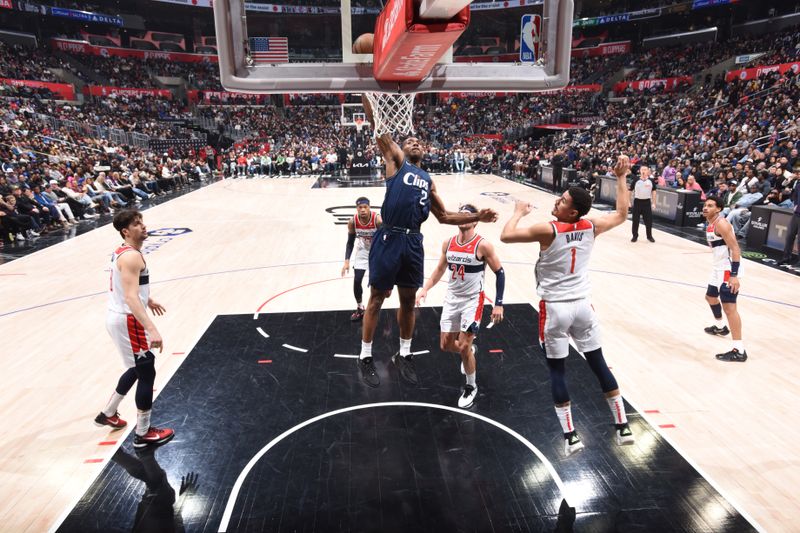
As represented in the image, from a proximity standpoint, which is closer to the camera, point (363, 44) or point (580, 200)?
point (580, 200)

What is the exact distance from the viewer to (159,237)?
12.1m

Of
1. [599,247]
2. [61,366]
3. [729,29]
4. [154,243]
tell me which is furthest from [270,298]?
[729,29]

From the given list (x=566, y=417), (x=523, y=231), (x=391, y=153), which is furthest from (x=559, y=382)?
(x=391, y=153)

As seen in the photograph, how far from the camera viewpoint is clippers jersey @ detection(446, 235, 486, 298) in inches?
181

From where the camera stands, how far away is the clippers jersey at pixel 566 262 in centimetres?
351

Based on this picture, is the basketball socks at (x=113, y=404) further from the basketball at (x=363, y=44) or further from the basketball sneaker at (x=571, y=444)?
the basketball at (x=363, y=44)

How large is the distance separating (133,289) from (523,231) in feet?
9.30

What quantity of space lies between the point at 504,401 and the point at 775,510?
81.5 inches

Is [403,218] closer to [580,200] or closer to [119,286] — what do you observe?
[580,200]

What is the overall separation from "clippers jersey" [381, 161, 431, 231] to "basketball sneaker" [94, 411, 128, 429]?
289 cm

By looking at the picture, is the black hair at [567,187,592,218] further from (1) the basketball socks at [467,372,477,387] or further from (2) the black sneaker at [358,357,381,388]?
(2) the black sneaker at [358,357,381,388]

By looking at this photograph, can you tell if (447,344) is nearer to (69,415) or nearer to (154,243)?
(69,415)

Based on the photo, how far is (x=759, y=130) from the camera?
1731 centimetres

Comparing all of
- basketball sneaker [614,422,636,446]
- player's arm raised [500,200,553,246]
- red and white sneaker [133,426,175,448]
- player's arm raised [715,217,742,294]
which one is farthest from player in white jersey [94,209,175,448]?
player's arm raised [715,217,742,294]
